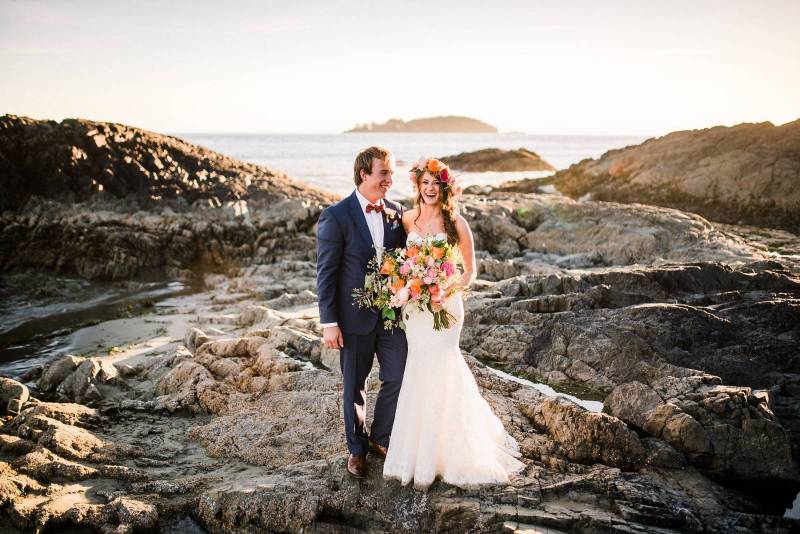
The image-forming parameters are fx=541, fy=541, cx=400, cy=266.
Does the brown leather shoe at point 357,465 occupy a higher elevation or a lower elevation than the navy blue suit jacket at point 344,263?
lower

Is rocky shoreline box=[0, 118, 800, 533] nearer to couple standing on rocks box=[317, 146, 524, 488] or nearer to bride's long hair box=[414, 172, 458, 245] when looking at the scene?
couple standing on rocks box=[317, 146, 524, 488]

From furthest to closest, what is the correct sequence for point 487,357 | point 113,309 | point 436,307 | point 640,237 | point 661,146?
point 661,146 → point 640,237 → point 113,309 → point 487,357 → point 436,307

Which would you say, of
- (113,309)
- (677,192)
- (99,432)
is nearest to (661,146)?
(677,192)

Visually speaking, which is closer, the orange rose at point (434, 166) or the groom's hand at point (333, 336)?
the groom's hand at point (333, 336)

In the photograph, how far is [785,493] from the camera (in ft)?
15.2

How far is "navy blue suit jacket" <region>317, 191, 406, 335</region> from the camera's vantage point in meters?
Result: 4.54

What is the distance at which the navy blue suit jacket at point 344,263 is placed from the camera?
454 cm

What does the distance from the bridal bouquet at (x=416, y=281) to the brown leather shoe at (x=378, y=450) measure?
1.20 m

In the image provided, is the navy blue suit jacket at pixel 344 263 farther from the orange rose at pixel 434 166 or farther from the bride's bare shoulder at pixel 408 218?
Result: the orange rose at pixel 434 166

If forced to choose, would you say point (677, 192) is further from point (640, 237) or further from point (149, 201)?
point (149, 201)

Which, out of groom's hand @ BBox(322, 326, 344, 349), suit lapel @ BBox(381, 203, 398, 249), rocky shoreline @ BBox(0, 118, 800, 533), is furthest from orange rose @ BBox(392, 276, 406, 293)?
rocky shoreline @ BBox(0, 118, 800, 533)

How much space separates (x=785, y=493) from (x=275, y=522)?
4.29 metres

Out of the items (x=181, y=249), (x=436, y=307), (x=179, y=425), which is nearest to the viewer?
(x=436, y=307)

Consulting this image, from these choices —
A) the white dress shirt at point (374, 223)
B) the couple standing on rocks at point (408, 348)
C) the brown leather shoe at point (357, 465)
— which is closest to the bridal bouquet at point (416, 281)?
the couple standing on rocks at point (408, 348)
